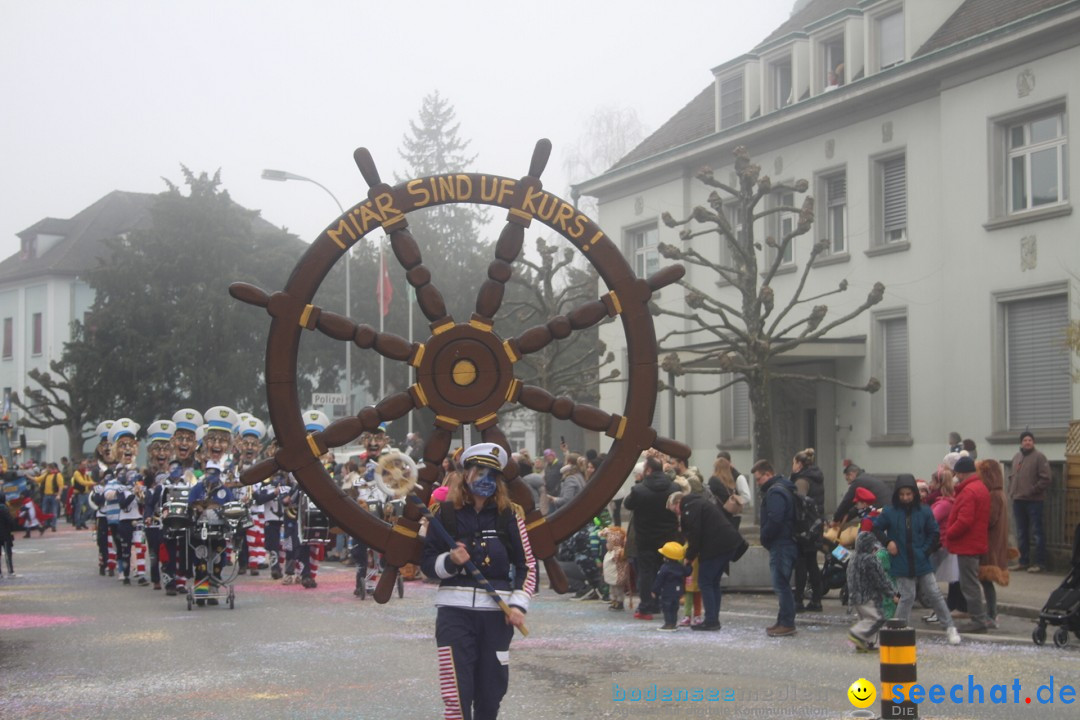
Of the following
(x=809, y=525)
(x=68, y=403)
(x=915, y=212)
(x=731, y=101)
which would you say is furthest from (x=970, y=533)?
(x=68, y=403)

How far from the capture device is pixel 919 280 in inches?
1048

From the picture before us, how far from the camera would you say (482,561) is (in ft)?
24.9

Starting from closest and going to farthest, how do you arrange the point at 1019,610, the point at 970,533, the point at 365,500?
the point at 970,533, the point at 1019,610, the point at 365,500

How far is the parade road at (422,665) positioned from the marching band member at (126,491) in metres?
3.08

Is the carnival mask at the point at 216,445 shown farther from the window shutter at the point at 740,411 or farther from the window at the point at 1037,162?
the window shutter at the point at 740,411

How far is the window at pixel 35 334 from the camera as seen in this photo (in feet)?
223

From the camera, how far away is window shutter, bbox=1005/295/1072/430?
23469mm

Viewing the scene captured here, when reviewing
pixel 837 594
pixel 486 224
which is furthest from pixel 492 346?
pixel 486 224

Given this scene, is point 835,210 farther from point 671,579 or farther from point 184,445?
point 671,579

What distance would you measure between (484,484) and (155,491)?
Answer: 1199cm

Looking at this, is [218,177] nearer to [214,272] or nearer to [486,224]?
[214,272]

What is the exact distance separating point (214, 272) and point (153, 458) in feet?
117

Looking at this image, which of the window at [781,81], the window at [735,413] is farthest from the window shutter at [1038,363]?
the window at [781,81]

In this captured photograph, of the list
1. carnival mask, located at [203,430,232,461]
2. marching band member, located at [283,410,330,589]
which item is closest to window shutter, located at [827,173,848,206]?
marching band member, located at [283,410,330,589]
